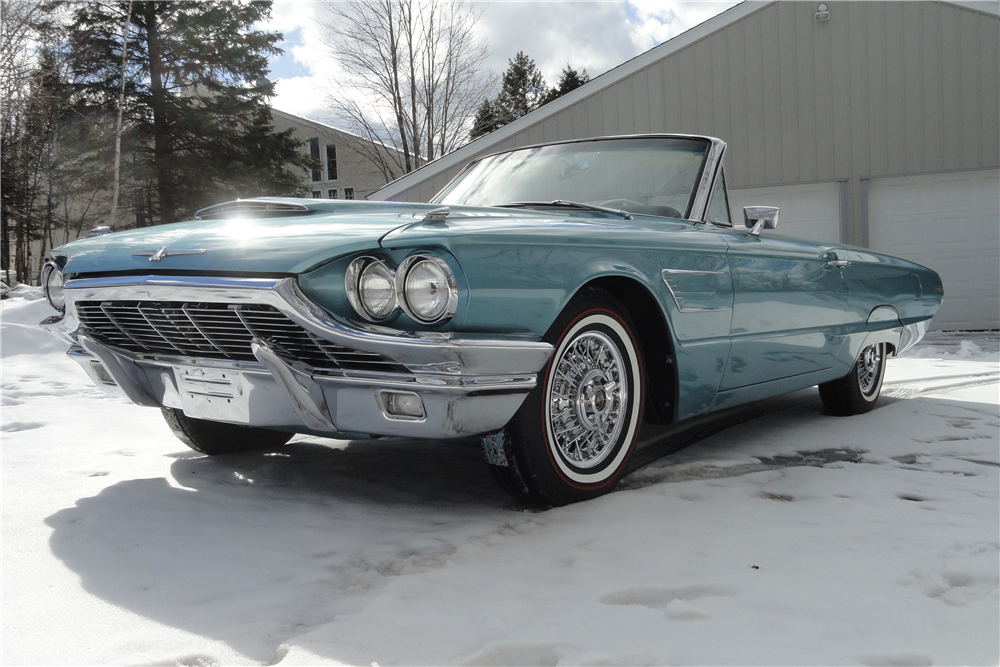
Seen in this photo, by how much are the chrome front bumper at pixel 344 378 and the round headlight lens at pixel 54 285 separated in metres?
0.55

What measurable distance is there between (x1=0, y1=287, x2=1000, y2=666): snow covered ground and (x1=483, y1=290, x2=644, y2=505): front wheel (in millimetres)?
112

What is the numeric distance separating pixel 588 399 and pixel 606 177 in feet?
4.33

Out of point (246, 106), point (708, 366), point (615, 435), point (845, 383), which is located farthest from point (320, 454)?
point (246, 106)

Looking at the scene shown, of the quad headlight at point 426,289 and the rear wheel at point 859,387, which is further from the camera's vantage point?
the rear wheel at point 859,387

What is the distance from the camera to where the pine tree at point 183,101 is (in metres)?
20.0

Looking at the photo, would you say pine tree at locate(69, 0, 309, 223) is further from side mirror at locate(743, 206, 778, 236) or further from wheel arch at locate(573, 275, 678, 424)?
wheel arch at locate(573, 275, 678, 424)

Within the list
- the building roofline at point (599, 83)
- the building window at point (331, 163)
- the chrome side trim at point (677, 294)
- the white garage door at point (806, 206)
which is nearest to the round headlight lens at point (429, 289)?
the chrome side trim at point (677, 294)

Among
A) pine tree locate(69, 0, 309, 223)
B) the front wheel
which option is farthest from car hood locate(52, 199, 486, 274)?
pine tree locate(69, 0, 309, 223)

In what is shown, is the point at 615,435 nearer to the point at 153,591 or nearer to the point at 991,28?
the point at 153,591

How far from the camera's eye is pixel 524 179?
3934 millimetres

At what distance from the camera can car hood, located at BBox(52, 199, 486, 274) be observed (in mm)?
2385

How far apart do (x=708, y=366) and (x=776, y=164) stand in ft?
29.2

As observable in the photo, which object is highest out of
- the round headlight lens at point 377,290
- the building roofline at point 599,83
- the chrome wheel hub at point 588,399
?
the building roofline at point 599,83

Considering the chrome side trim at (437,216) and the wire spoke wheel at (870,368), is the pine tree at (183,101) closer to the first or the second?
the wire spoke wheel at (870,368)
